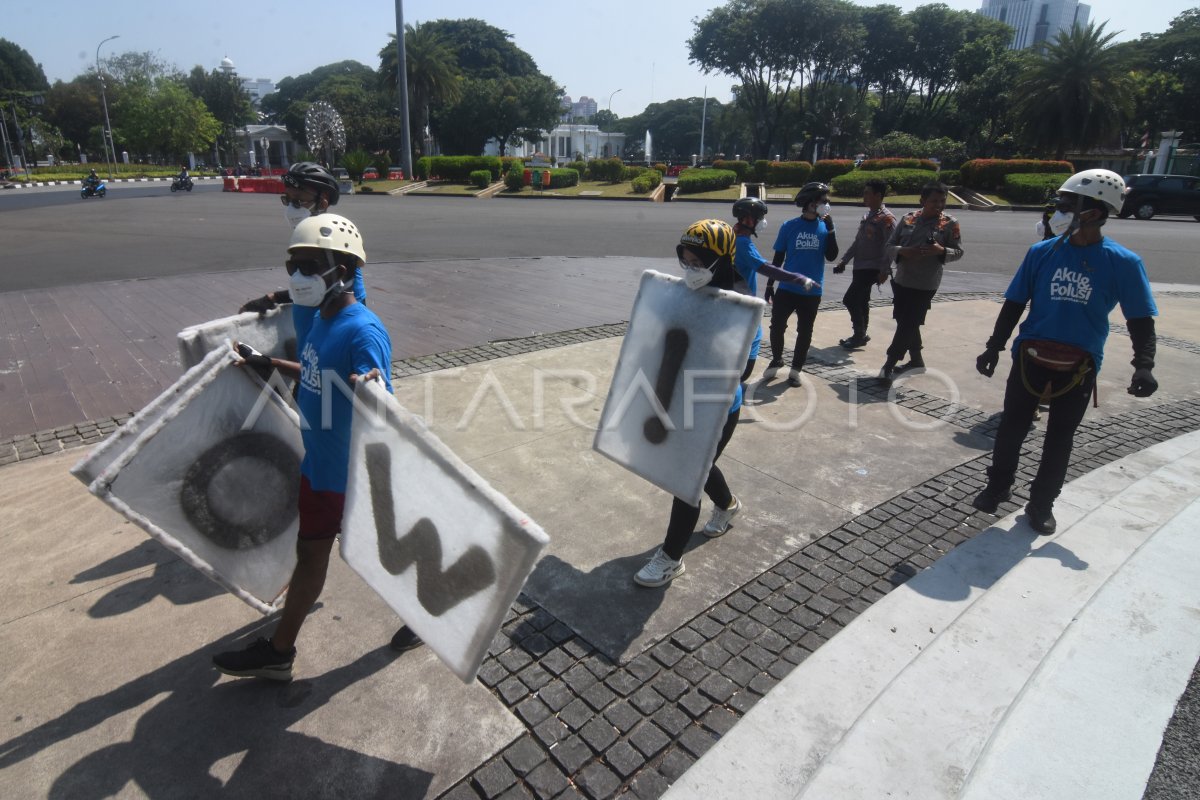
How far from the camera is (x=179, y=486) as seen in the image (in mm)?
2592

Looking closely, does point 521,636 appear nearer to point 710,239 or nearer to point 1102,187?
point 710,239

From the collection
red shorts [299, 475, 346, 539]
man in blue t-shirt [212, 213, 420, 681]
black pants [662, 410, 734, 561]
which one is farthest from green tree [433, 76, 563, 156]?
red shorts [299, 475, 346, 539]

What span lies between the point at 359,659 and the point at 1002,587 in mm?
3013

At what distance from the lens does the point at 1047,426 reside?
3.84 meters

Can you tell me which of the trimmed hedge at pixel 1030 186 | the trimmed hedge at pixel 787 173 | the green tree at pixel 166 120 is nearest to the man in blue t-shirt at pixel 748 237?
the trimmed hedge at pixel 1030 186

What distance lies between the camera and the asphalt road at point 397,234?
1237cm

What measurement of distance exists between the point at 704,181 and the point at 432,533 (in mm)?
33078

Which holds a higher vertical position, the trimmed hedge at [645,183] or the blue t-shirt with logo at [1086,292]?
the trimmed hedge at [645,183]

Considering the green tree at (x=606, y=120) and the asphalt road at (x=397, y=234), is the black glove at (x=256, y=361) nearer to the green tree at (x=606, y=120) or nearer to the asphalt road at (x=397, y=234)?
the asphalt road at (x=397, y=234)

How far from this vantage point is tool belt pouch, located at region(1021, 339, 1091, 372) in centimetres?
368

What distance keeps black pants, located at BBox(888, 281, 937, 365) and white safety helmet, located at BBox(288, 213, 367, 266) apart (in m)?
5.13

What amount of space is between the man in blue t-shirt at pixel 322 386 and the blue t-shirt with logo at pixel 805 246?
433 cm

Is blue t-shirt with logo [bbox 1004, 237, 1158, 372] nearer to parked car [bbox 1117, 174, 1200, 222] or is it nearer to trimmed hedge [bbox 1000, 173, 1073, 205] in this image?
parked car [bbox 1117, 174, 1200, 222]

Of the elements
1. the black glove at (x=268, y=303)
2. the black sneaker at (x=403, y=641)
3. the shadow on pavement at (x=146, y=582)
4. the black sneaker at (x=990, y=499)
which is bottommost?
the shadow on pavement at (x=146, y=582)
